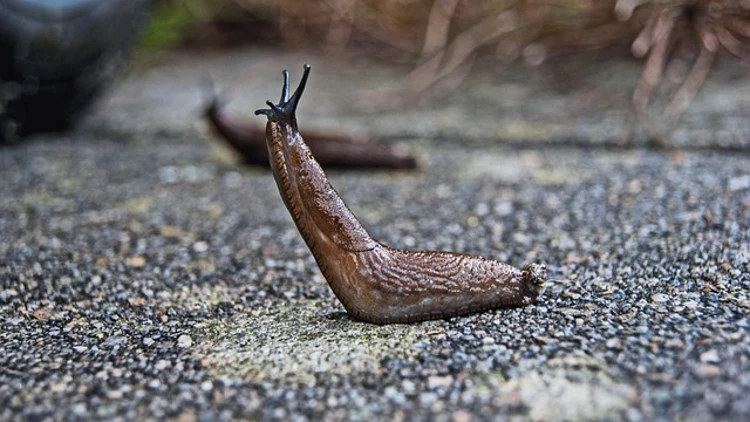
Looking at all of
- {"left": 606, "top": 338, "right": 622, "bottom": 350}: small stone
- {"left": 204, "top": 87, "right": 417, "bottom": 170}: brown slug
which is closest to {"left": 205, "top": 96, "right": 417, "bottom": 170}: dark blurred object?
{"left": 204, "top": 87, "right": 417, "bottom": 170}: brown slug

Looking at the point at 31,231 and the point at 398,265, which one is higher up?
the point at 398,265

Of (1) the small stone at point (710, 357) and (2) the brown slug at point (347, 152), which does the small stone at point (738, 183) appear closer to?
(2) the brown slug at point (347, 152)

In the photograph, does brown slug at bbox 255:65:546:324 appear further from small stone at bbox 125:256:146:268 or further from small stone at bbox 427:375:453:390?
small stone at bbox 125:256:146:268

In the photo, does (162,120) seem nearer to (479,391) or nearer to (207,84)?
(207,84)

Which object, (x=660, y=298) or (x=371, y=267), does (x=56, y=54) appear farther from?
Answer: (x=660, y=298)

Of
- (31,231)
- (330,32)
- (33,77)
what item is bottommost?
(31,231)

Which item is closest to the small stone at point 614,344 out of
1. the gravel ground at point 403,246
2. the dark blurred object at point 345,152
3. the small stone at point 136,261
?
the gravel ground at point 403,246

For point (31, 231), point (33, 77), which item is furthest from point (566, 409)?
point (33, 77)
